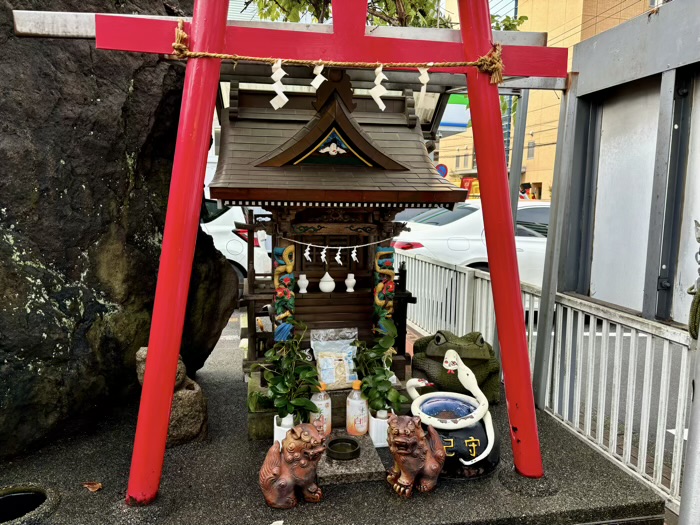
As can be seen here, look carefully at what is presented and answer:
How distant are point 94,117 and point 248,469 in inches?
115

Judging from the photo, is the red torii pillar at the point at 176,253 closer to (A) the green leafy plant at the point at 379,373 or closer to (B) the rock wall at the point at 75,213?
(B) the rock wall at the point at 75,213

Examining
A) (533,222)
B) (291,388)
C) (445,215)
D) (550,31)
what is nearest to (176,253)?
(291,388)

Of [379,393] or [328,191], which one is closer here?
[379,393]

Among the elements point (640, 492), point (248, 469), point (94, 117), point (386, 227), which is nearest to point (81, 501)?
point (248, 469)

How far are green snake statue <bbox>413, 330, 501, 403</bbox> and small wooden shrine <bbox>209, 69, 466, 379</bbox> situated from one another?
0.24m

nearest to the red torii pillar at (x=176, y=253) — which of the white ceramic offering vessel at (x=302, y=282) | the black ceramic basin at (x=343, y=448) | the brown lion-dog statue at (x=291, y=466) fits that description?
the brown lion-dog statue at (x=291, y=466)

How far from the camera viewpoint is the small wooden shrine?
4.02 m

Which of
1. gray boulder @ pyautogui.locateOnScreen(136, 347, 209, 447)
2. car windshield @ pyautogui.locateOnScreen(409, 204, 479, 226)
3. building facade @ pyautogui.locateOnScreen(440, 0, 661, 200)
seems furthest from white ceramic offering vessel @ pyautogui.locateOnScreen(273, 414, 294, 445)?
building facade @ pyautogui.locateOnScreen(440, 0, 661, 200)

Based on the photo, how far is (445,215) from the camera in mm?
8695

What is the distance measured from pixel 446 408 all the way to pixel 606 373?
1291mm

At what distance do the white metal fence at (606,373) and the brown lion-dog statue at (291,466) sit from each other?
2.24m

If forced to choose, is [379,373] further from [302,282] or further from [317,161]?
[317,161]

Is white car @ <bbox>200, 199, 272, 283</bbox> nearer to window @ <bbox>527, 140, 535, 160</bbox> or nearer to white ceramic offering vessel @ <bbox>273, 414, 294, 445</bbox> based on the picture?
white ceramic offering vessel @ <bbox>273, 414, 294, 445</bbox>

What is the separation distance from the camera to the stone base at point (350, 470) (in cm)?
331
